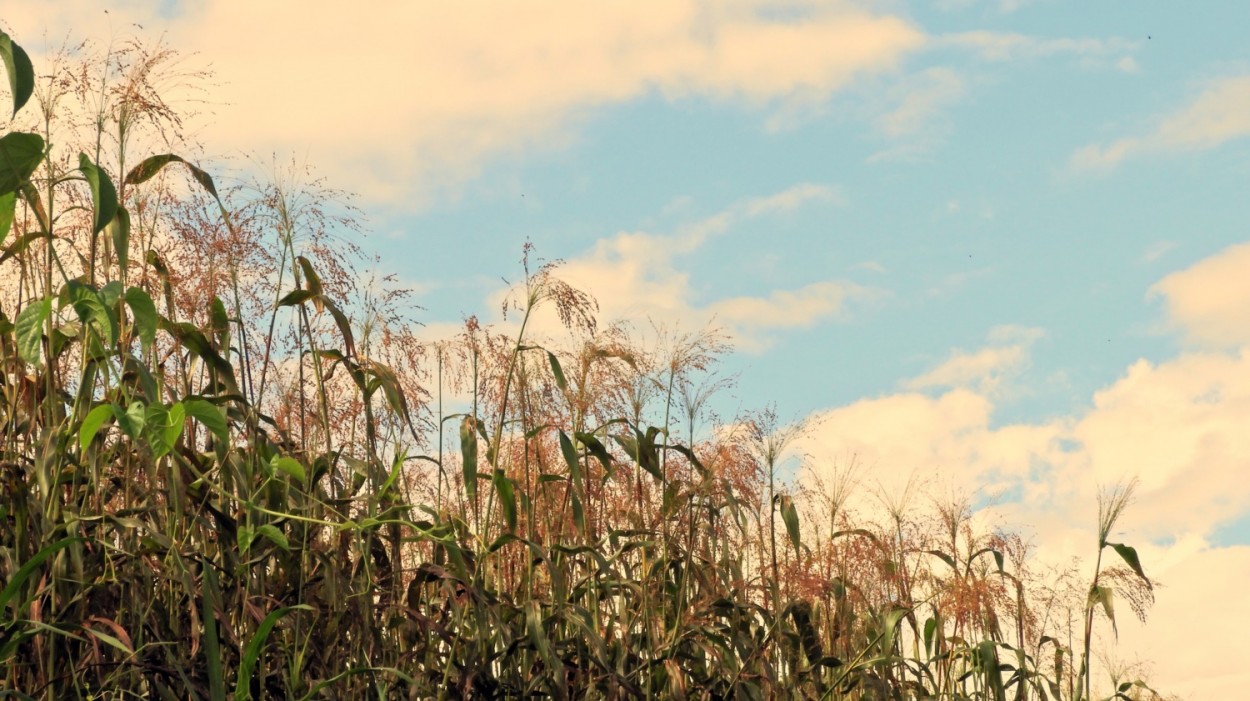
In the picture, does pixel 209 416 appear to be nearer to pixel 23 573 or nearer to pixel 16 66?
pixel 23 573

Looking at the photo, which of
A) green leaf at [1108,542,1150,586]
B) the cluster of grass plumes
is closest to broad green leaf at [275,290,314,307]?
the cluster of grass plumes

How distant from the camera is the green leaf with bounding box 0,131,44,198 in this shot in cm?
218

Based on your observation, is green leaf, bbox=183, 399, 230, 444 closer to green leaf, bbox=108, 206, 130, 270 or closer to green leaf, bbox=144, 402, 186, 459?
green leaf, bbox=144, 402, 186, 459

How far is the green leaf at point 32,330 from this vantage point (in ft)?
8.12

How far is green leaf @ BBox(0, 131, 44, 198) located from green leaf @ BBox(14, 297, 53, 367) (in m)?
0.36

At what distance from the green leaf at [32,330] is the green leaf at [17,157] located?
1.17ft

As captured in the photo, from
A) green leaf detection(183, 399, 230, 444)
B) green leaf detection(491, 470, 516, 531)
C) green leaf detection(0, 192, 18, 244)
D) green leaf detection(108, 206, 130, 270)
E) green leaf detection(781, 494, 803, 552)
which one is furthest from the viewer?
green leaf detection(781, 494, 803, 552)

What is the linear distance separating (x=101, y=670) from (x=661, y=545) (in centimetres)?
211

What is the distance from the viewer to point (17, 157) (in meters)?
2.21

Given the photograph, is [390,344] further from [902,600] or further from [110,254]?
[902,600]

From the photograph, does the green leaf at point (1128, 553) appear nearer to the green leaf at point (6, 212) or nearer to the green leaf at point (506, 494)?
the green leaf at point (506, 494)

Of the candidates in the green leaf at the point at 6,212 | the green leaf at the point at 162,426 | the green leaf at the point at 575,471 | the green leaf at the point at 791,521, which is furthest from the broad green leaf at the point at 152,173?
the green leaf at the point at 791,521

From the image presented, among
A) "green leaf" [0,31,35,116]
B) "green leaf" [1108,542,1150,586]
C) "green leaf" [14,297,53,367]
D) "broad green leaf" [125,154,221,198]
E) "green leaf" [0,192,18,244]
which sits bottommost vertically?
"green leaf" [1108,542,1150,586]

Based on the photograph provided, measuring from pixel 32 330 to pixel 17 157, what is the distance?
17.8 inches
